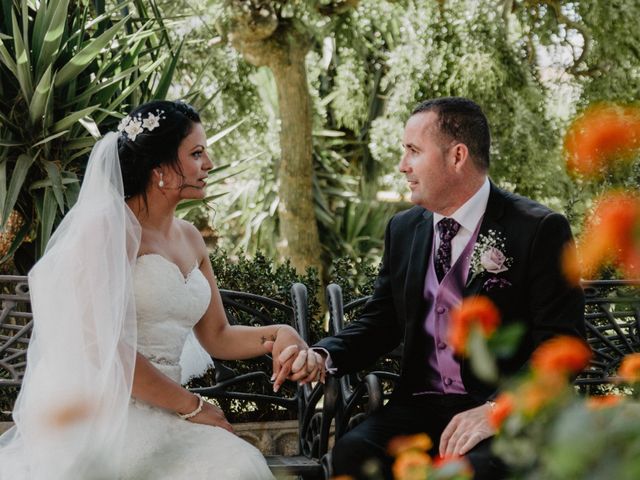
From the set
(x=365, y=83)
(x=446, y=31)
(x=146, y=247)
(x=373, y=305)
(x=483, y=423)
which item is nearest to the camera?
(x=483, y=423)

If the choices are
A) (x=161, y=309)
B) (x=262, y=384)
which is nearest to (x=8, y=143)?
(x=262, y=384)

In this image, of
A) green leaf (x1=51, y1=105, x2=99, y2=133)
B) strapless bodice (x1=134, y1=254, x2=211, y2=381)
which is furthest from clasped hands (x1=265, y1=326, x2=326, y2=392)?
green leaf (x1=51, y1=105, x2=99, y2=133)

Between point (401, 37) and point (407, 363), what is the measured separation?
939 centimetres

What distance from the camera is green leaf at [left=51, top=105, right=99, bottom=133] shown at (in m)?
5.48

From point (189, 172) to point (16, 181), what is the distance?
2.58m

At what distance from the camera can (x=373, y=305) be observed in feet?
11.3

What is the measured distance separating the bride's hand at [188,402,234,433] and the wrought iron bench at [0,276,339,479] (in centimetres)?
28

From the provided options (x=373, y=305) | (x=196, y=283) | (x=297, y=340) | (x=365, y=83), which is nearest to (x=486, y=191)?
(x=373, y=305)

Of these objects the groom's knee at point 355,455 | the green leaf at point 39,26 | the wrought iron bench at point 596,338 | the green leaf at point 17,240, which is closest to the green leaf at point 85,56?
the green leaf at point 39,26

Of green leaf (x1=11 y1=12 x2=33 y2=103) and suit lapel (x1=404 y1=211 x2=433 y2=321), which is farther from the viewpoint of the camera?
green leaf (x1=11 y1=12 x2=33 y2=103)

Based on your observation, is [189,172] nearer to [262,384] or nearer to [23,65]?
[262,384]

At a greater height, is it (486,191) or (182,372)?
(486,191)

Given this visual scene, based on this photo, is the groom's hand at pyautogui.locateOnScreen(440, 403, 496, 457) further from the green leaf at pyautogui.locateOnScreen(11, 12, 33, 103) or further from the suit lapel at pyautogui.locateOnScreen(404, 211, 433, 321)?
the green leaf at pyautogui.locateOnScreen(11, 12, 33, 103)

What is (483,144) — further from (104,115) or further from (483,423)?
(104,115)
